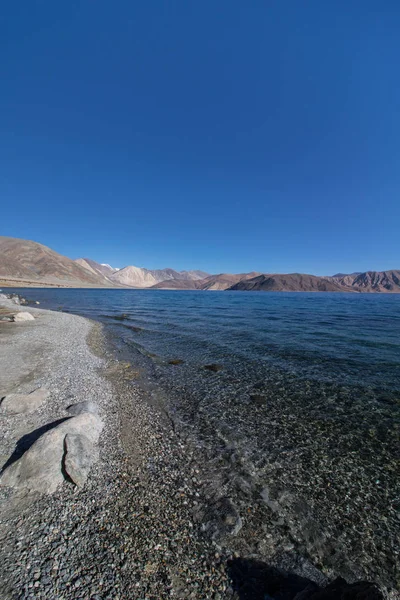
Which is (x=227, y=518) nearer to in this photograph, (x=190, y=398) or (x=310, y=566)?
(x=310, y=566)

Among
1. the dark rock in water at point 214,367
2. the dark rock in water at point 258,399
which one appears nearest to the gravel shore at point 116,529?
the dark rock in water at point 258,399

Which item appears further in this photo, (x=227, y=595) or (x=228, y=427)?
A: (x=228, y=427)

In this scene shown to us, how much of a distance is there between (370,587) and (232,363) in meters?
13.0

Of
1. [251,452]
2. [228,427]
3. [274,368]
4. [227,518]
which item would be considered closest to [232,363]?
[274,368]

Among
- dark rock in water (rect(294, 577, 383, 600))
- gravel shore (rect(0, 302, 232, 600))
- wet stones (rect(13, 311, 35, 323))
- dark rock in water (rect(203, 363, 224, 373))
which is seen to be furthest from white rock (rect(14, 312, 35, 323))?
dark rock in water (rect(294, 577, 383, 600))

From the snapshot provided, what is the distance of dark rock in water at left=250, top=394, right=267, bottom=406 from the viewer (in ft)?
35.7

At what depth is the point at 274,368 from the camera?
49.6 ft

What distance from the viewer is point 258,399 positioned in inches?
443

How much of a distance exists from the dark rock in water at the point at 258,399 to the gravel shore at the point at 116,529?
4.28 metres

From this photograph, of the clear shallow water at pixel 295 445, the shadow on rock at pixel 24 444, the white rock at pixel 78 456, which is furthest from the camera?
the shadow on rock at pixel 24 444

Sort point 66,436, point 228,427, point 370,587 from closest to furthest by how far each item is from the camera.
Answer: point 370,587 → point 66,436 → point 228,427

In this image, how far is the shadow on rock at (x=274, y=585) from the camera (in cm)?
335

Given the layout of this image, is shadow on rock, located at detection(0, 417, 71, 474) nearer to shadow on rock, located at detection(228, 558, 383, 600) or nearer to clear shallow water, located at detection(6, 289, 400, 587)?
clear shallow water, located at detection(6, 289, 400, 587)

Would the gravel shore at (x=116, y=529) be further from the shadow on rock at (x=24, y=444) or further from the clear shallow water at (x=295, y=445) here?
the clear shallow water at (x=295, y=445)
